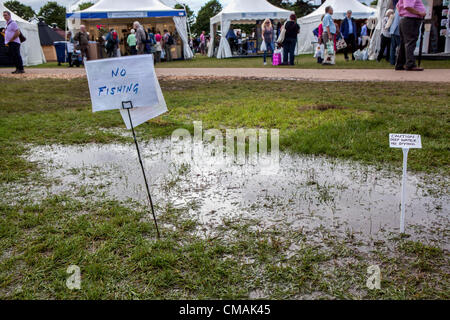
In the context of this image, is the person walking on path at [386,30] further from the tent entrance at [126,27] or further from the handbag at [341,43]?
the tent entrance at [126,27]

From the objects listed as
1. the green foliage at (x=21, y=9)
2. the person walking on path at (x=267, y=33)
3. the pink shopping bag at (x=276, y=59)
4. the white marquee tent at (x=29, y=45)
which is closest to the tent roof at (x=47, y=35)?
the white marquee tent at (x=29, y=45)

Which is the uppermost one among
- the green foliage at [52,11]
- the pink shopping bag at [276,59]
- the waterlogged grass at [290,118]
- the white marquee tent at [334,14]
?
the green foliage at [52,11]

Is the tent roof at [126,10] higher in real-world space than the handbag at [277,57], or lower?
higher

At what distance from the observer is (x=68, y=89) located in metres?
9.04

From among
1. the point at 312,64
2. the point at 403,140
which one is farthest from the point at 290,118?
the point at 312,64

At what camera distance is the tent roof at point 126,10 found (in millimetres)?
20062

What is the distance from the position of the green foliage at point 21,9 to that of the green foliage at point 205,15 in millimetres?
32700

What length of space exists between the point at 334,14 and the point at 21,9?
74.5 metres

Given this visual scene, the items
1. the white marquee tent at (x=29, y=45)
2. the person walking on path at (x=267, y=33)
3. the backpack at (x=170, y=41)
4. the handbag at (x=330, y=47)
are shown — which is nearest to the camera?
the handbag at (x=330, y=47)

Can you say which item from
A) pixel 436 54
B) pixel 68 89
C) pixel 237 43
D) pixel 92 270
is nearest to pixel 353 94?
pixel 92 270

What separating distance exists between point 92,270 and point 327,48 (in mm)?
12623

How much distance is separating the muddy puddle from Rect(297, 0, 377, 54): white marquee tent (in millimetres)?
20592

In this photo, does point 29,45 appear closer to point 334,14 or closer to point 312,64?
point 312,64
